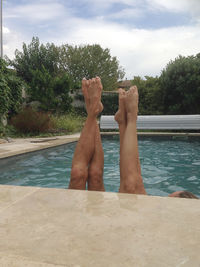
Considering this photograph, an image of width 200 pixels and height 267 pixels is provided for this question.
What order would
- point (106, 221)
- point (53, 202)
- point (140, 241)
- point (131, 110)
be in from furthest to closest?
1. point (131, 110)
2. point (53, 202)
3. point (106, 221)
4. point (140, 241)

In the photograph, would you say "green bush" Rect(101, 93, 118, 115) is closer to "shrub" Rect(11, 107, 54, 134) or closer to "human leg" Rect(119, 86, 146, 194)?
"shrub" Rect(11, 107, 54, 134)

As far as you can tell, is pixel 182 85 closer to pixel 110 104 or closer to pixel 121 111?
pixel 110 104

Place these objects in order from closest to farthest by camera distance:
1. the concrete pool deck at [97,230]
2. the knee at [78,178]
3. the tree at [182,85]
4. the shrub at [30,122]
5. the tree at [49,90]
→ the concrete pool deck at [97,230] → the knee at [78,178] → the shrub at [30,122] → the tree at [182,85] → the tree at [49,90]

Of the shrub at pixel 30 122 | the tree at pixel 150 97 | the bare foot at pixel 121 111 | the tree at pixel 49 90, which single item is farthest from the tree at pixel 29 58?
the bare foot at pixel 121 111

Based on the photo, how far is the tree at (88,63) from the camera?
28.0 metres

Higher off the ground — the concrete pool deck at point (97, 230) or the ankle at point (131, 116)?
the ankle at point (131, 116)

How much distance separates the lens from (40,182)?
4020 millimetres

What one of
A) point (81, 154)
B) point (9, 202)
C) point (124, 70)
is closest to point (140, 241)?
point (9, 202)

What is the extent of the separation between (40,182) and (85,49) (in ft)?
87.7

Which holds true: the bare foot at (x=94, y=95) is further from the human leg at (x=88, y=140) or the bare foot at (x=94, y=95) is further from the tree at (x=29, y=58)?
the tree at (x=29, y=58)

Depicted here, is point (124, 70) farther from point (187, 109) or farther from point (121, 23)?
point (121, 23)

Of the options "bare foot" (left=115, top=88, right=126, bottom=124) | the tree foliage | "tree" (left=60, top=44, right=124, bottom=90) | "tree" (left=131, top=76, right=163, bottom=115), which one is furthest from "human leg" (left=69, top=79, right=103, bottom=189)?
"tree" (left=60, top=44, right=124, bottom=90)

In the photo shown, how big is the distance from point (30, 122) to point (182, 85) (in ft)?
24.6

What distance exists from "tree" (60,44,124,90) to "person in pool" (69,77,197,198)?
82.8 ft
